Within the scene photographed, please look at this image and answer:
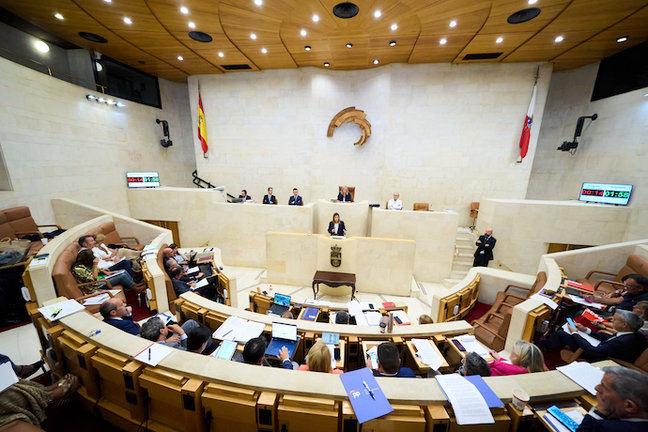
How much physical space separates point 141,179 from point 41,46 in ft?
15.1

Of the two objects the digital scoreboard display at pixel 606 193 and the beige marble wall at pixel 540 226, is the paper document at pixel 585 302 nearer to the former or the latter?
the beige marble wall at pixel 540 226

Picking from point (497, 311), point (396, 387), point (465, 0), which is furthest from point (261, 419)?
point (465, 0)

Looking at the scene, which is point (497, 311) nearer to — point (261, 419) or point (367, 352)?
point (367, 352)

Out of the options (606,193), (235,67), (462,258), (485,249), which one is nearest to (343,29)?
(235,67)

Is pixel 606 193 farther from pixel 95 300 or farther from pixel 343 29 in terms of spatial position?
pixel 95 300

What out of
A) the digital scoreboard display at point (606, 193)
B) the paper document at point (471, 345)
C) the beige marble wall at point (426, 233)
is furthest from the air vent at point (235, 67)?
the digital scoreboard display at point (606, 193)

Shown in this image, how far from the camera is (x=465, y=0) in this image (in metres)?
4.77

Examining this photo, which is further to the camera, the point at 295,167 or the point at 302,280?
the point at 295,167

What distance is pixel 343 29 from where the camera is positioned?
6.00 m

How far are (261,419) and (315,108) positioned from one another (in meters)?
8.95

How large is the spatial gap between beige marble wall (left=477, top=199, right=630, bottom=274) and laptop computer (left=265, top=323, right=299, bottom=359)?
6.85 meters

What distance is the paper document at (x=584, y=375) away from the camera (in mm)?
1597

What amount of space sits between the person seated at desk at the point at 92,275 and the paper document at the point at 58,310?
76.2 inches

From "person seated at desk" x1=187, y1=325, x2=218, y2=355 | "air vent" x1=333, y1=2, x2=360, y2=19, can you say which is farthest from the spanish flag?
"person seated at desk" x1=187, y1=325, x2=218, y2=355
